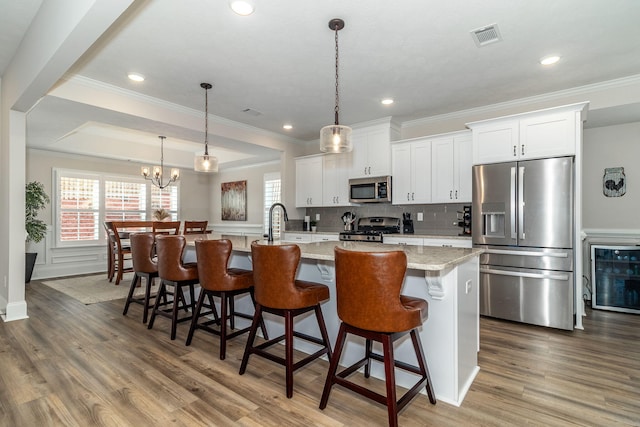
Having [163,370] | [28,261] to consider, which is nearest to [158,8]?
[163,370]

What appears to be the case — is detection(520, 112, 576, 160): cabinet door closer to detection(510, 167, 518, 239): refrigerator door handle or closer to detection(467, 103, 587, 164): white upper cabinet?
detection(467, 103, 587, 164): white upper cabinet

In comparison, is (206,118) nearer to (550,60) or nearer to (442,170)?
(442,170)

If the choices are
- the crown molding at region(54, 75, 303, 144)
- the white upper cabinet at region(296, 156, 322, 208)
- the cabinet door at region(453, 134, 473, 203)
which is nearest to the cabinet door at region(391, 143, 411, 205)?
the cabinet door at region(453, 134, 473, 203)

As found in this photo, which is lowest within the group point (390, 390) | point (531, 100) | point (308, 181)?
point (390, 390)

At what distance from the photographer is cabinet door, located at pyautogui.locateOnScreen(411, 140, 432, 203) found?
479cm

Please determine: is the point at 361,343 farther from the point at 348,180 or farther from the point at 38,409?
the point at 348,180

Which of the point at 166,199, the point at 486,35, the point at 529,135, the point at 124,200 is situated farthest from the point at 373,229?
the point at 124,200

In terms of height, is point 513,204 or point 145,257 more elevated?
point 513,204

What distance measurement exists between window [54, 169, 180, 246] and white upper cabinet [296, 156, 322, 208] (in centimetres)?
380

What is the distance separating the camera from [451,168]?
181 inches

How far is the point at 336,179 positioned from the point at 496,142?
2563 mm

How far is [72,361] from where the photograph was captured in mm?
2686

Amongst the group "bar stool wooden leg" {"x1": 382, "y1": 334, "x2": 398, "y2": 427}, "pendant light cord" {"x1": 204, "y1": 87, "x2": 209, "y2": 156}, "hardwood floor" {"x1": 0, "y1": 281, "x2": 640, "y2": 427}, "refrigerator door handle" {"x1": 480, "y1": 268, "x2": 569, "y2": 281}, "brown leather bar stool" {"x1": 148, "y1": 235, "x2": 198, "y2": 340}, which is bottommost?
"hardwood floor" {"x1": 0, "y1": 281, "x2": 640, "y2": 427}

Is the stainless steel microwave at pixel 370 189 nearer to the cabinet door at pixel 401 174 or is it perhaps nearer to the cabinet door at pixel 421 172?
the cabinet door at pixel 401 174
